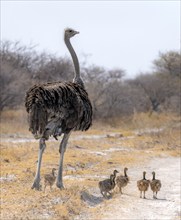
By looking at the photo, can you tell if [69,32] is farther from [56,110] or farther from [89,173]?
[89,173]

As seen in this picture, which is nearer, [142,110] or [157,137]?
[157,137]

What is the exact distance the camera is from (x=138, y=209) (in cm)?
1167

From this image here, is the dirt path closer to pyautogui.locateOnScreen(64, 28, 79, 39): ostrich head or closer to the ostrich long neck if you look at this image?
the ostrich long neck

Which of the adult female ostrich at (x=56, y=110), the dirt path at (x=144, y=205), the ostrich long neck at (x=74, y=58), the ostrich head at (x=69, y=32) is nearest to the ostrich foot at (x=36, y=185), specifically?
the adult female ostrich at (x=56, y=110)

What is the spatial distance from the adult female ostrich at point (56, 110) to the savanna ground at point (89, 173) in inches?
36.1

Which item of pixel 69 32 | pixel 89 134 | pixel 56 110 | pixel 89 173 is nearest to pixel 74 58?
pixel 69 32

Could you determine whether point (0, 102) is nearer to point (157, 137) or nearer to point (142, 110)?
point (157, 137)

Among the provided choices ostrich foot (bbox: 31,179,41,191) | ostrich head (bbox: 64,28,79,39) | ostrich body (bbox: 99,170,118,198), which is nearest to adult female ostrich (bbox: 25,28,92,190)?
ostrich foot (bbox: 31,179,41,191)

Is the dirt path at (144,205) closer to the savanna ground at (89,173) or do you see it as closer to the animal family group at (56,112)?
the savanna ground at (89,173)

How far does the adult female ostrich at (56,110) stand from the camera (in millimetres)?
10859

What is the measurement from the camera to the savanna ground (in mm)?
10734

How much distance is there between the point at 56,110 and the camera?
11.2 m

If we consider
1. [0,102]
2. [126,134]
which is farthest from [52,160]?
[0,102]

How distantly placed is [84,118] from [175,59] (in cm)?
3833
